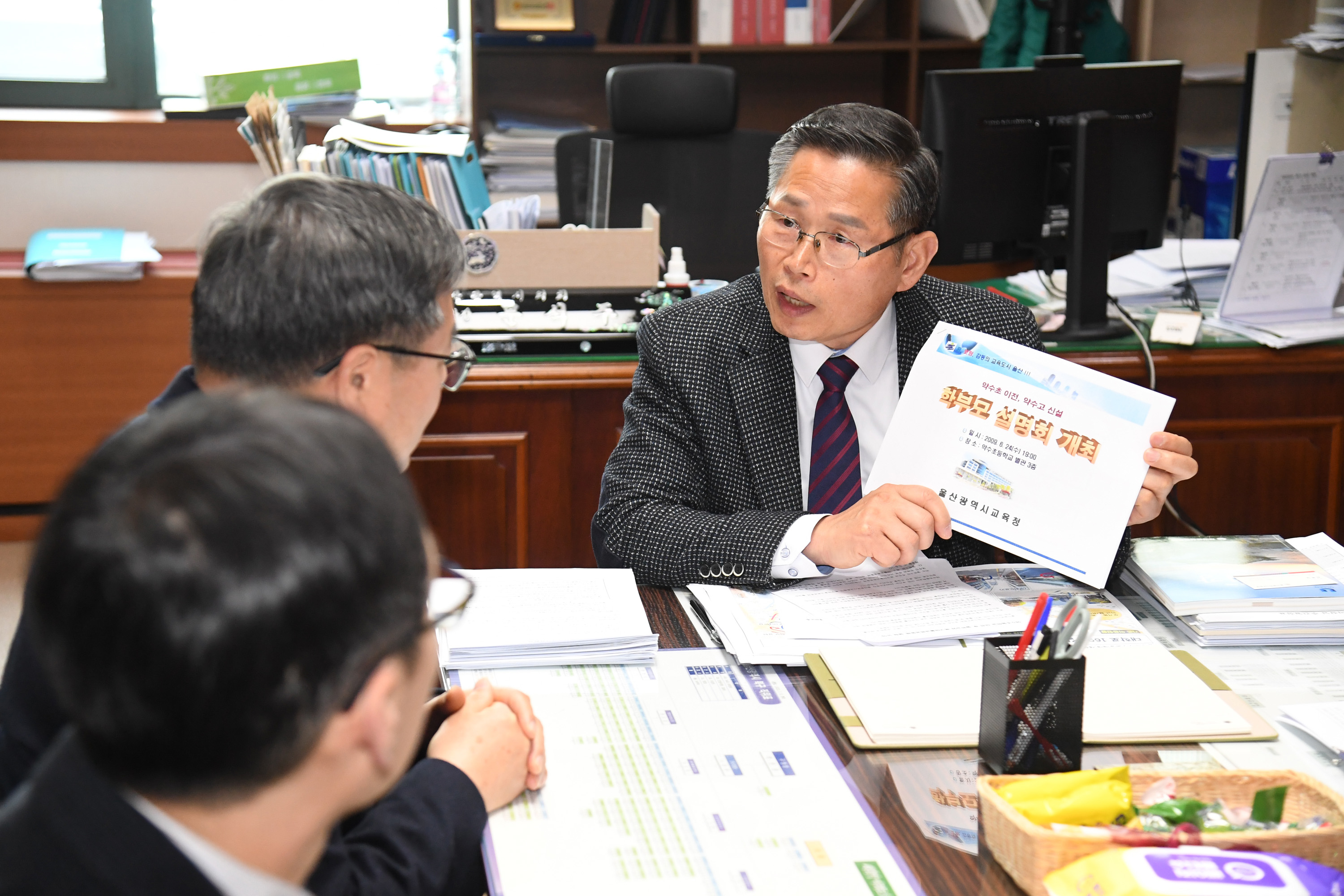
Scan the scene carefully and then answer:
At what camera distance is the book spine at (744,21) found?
4.24 meters

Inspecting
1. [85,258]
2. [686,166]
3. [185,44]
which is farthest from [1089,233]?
[185,44]

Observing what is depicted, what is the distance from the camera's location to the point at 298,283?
1102 mm

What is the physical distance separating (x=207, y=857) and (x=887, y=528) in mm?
981

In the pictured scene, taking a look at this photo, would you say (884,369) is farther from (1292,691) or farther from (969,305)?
(1292,691)

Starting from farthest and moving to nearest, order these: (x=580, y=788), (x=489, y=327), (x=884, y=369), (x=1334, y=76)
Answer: (x=1334, y=76) → (x=489, y=327) → (x=884, y=369) → (x=580, y=788)

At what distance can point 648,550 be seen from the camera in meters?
1.62

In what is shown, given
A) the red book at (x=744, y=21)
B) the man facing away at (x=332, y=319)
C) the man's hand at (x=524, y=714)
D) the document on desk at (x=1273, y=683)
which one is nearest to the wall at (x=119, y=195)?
the red book at (x=744, y=21)

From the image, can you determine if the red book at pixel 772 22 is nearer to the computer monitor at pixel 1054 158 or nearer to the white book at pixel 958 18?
the white book at pixel 958 18

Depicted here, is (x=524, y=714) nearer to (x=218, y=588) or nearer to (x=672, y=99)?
(x=218, y=588)

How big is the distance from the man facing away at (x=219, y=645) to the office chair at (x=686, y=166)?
2.93 metres

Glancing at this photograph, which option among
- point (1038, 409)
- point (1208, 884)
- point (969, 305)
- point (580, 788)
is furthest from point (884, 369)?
point (1208, 884)

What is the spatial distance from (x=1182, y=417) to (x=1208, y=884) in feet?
6.16

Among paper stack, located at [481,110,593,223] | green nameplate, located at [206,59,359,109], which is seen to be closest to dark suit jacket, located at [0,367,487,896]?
green nameplate, located at [206,59,359,109]

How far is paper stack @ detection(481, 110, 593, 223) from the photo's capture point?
4.13m
